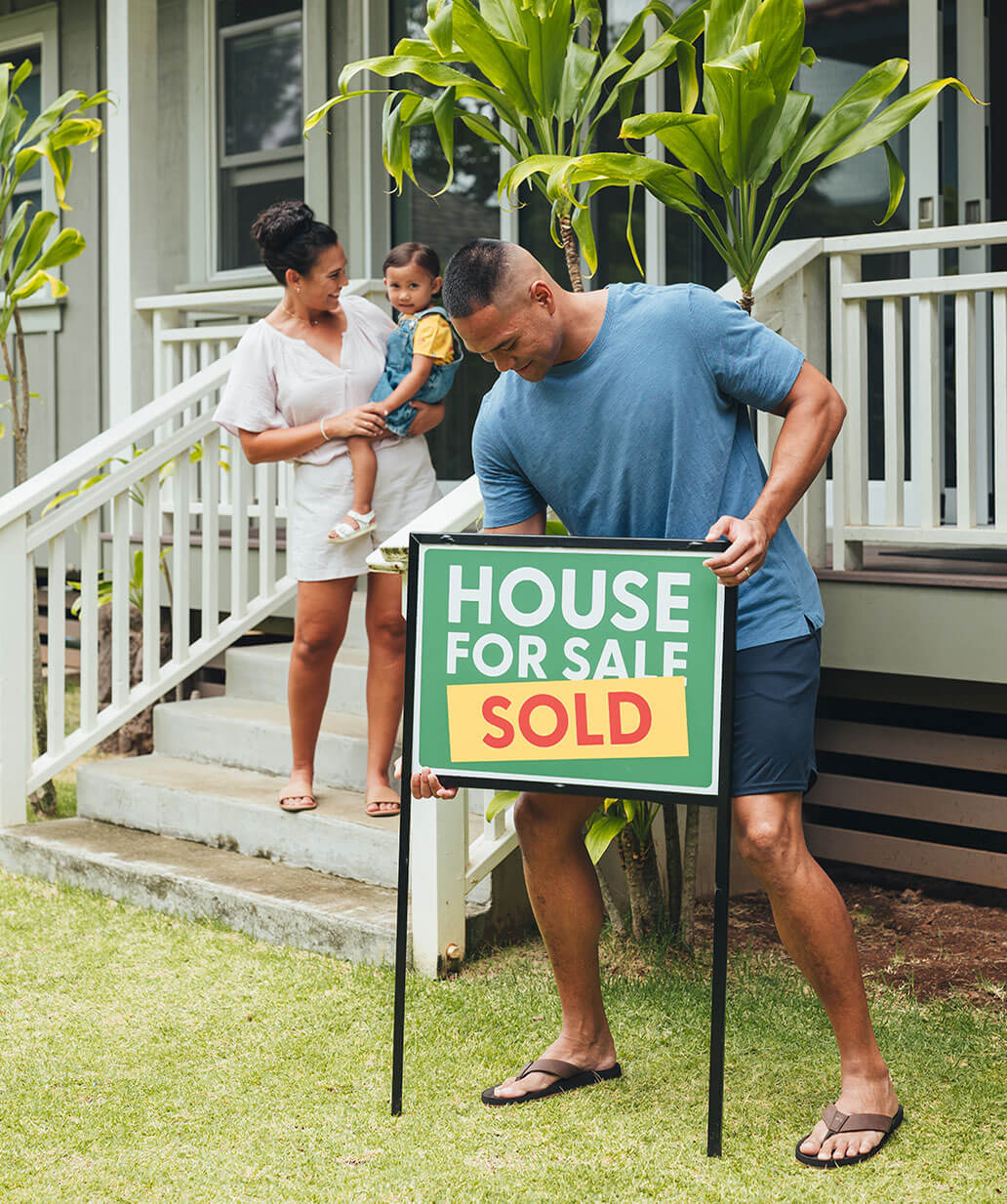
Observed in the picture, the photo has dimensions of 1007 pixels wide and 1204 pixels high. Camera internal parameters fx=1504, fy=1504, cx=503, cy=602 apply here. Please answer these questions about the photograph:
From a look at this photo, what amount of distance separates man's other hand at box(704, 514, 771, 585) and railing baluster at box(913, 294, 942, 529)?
1.54 metres

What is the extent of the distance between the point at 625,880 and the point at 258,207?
15.1 ft

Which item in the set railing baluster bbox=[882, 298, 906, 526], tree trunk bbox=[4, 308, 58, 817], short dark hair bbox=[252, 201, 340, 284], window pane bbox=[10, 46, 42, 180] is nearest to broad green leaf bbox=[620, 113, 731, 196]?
railing baluster bbox=[882, 298, 906, 526]

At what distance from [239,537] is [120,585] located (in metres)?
0.51

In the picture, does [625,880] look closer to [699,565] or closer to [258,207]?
[699,565]

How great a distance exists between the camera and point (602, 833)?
12.1 ft

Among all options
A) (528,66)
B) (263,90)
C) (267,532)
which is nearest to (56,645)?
(267,532)

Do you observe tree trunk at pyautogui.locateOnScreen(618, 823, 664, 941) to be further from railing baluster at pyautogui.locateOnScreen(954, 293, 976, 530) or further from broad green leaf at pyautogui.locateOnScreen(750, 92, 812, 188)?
broad green leaf at pyautogui.locateOnScreen(750, 92, 812, 188)

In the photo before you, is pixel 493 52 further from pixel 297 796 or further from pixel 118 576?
pixel 118 576

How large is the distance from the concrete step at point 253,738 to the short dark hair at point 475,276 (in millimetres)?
2391

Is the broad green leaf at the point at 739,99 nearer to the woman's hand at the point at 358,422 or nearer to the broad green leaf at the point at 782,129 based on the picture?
the broad green leaf at the point at 782,129

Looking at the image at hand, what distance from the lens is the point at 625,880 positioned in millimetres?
4395

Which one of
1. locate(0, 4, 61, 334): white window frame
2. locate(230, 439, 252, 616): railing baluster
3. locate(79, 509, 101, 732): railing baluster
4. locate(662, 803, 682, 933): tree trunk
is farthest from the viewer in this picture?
locate(0, 4, 61, 334): white window frame

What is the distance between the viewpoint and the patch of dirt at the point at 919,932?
159 inches

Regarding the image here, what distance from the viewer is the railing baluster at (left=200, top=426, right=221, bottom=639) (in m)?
5.79
